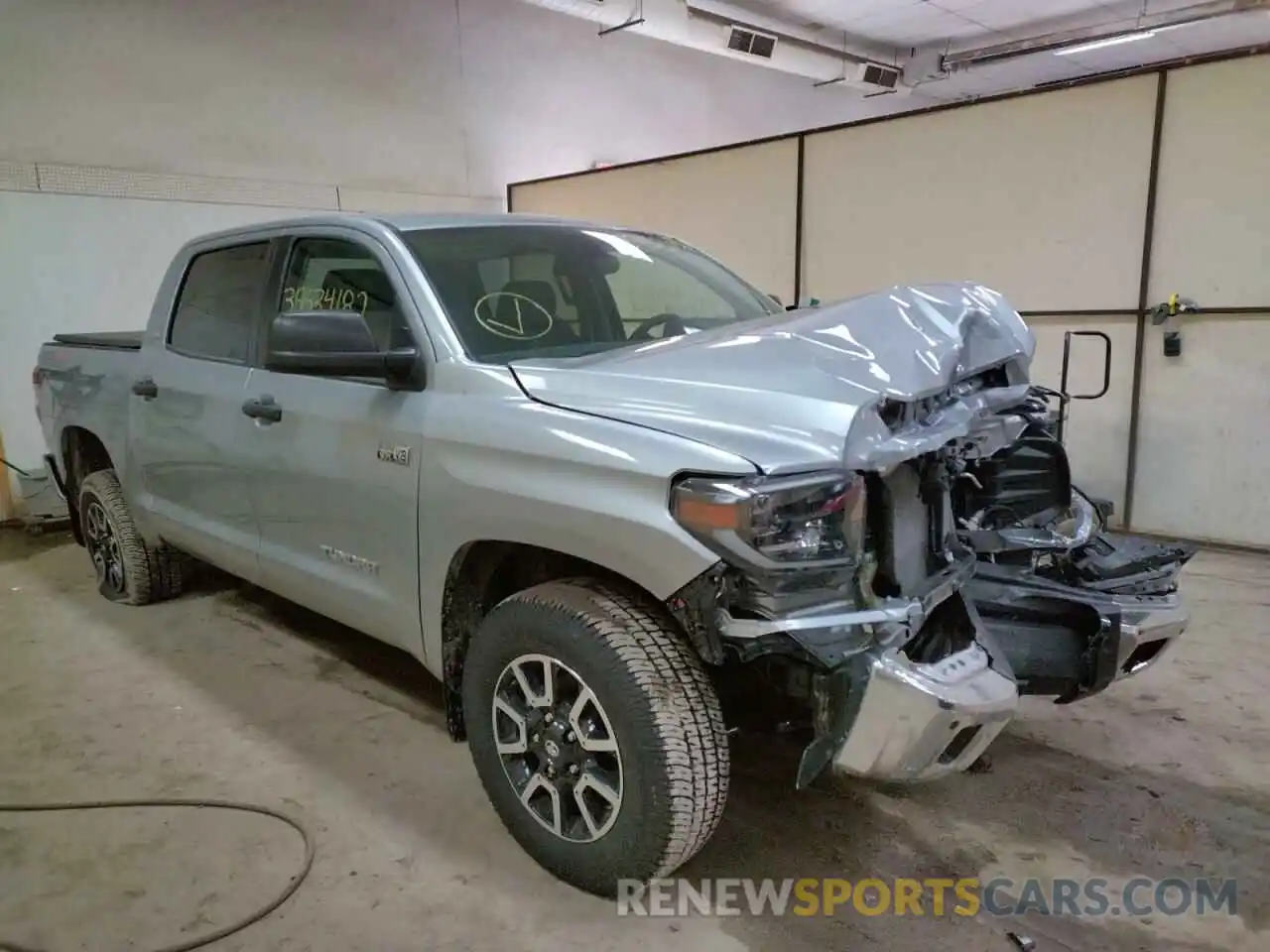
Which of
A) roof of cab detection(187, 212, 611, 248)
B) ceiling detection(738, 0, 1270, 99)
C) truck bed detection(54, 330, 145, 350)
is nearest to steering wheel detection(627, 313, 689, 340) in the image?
roof of cab detection(187, 212, 611, 248)

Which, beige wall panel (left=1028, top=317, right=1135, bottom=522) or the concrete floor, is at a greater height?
beige wall panel (left=1028, top=317, right=1135, bottom=522)

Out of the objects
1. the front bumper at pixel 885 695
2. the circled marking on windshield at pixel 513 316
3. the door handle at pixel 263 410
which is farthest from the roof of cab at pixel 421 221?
the front bumper at pixel 885 695

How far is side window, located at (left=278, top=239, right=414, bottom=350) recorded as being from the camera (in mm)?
2549

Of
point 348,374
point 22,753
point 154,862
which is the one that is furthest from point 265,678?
point 348,374

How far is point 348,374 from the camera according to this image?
Result: 2322mm

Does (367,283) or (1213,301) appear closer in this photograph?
(367,283)

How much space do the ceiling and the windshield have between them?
709 centimetres

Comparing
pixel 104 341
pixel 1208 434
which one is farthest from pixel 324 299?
pixel 1208 434

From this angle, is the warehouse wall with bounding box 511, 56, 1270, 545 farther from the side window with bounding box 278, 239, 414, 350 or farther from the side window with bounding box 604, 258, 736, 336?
the side window with bounding box 278, 239, 414, 350

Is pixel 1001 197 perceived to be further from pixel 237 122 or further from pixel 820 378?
pixel 237 122

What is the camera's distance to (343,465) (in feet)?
8.25

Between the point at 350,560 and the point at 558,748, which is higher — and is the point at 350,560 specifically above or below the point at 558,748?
above

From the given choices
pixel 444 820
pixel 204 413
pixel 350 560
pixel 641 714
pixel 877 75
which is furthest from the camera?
pixel 877 75

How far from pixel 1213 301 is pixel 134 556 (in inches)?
226
